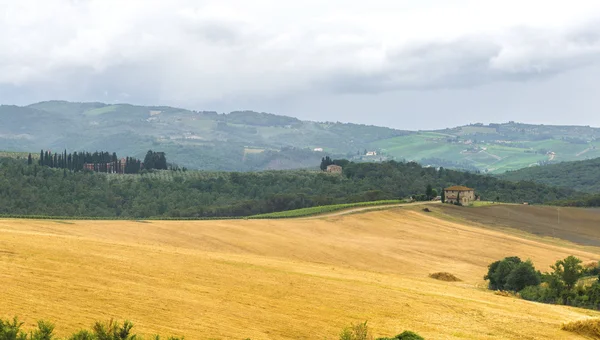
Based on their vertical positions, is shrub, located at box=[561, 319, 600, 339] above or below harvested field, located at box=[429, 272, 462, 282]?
above

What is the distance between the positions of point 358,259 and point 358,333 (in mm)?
56577

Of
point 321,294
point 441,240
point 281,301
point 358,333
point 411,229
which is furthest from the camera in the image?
point 411,229

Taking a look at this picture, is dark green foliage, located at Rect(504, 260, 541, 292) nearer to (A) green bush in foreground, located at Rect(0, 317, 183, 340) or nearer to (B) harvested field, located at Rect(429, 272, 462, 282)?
(B) harvested field, located at Rect(429, 272, 462, 282)

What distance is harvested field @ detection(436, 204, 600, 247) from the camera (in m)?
140

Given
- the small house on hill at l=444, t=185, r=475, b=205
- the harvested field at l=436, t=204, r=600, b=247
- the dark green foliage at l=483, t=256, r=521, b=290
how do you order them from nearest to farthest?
the dark green foliage at l=483, t=256, r=521, b=290
the harvested field at l=436, t=204, r=600, b=247
the small house on hill at l=444, t=185, r=475, b=205

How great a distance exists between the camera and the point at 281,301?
51.3 meters

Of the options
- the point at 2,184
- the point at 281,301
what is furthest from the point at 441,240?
the point at 2,184

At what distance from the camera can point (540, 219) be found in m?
153

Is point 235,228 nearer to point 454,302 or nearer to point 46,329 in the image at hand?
point 454,302

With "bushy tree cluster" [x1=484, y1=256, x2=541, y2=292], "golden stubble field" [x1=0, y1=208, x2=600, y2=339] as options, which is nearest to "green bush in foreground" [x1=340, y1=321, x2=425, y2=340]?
"golden stubble field" [x1=0, y1=208, x2=600, y2=339]

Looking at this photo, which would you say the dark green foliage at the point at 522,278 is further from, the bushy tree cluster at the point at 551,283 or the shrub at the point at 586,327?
the shrub at the point at 586,327

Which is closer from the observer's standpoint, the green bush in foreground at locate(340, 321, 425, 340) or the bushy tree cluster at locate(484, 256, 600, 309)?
the green bush in foreground at locate(340, 321, 425, 340)

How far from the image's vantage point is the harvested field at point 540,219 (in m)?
140

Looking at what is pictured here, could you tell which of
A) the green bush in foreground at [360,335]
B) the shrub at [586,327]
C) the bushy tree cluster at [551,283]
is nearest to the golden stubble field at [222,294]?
the shrub at [586,327]
